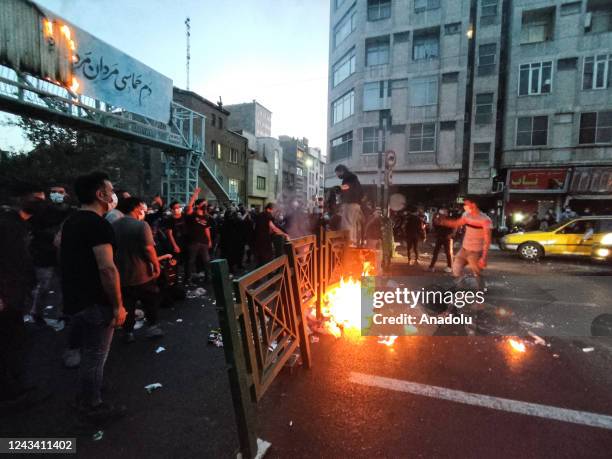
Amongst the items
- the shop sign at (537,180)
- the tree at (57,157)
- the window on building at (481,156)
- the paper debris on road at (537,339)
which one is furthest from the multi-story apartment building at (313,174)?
the paper debris on road at (537,339)

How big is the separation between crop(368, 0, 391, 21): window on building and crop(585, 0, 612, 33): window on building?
44.8 feet

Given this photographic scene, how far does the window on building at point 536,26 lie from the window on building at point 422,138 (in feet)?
27.9

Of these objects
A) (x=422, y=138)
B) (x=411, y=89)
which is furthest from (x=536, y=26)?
(x=422, y=138)

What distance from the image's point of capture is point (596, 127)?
20984mm

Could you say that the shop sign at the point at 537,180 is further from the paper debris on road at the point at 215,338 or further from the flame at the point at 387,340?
the paper debris on road at the point at 215,338

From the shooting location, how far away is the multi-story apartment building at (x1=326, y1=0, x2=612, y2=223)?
69.1 ft

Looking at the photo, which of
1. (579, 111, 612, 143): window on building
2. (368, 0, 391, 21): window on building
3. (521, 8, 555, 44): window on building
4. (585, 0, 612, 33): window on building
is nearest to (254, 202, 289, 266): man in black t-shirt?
(579, 111, 612, 143): window on building

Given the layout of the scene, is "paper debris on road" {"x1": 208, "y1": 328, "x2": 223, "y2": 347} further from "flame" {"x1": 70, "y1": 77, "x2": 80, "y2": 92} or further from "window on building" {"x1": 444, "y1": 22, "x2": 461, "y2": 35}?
"window on building" {"x1": 444, "y1": 22, "x2": 461, "y2": 35}

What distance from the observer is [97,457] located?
228 centimetres

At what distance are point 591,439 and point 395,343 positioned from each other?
6.94 feet

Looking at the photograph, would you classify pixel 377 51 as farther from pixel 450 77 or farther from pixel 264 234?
pixel 264 234

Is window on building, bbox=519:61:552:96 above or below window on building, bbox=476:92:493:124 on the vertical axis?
above

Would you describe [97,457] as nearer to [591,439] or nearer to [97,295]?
[97,295]

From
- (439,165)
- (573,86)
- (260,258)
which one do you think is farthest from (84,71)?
(573,86)
